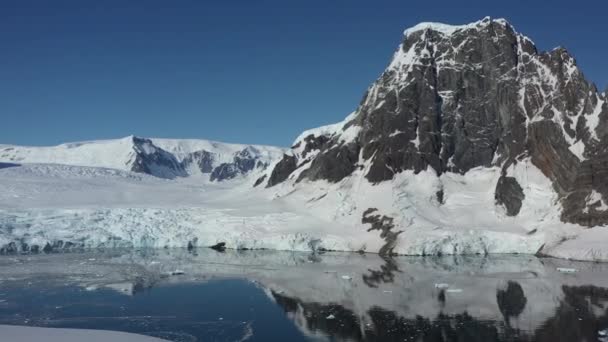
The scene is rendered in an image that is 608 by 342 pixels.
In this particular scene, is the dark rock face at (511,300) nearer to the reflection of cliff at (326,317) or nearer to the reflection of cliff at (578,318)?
the reflection of cliff at (578,318)

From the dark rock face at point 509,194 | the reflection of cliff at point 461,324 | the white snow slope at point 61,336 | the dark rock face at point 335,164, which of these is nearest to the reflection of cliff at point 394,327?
the reflection of cliff at point 461,324

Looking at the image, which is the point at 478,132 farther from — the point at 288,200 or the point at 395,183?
the point at 288,200

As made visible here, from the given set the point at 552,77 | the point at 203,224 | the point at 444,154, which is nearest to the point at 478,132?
the point at 444,154

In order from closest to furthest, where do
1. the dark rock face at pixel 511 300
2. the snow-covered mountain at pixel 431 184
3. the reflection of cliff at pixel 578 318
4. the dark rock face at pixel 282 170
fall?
the reflection of cliff at pixel 578 318 < the dark rock face at pixel 511 300 < the snow-covered mountain at pixel 431 184 < the dark rock face at pixel 282 170

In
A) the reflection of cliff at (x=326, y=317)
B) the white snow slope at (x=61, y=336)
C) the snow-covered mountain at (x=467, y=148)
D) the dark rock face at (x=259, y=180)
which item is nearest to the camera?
the white snow slope at (x=61, y=336)

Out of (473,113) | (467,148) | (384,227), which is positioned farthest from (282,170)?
(384,227)
